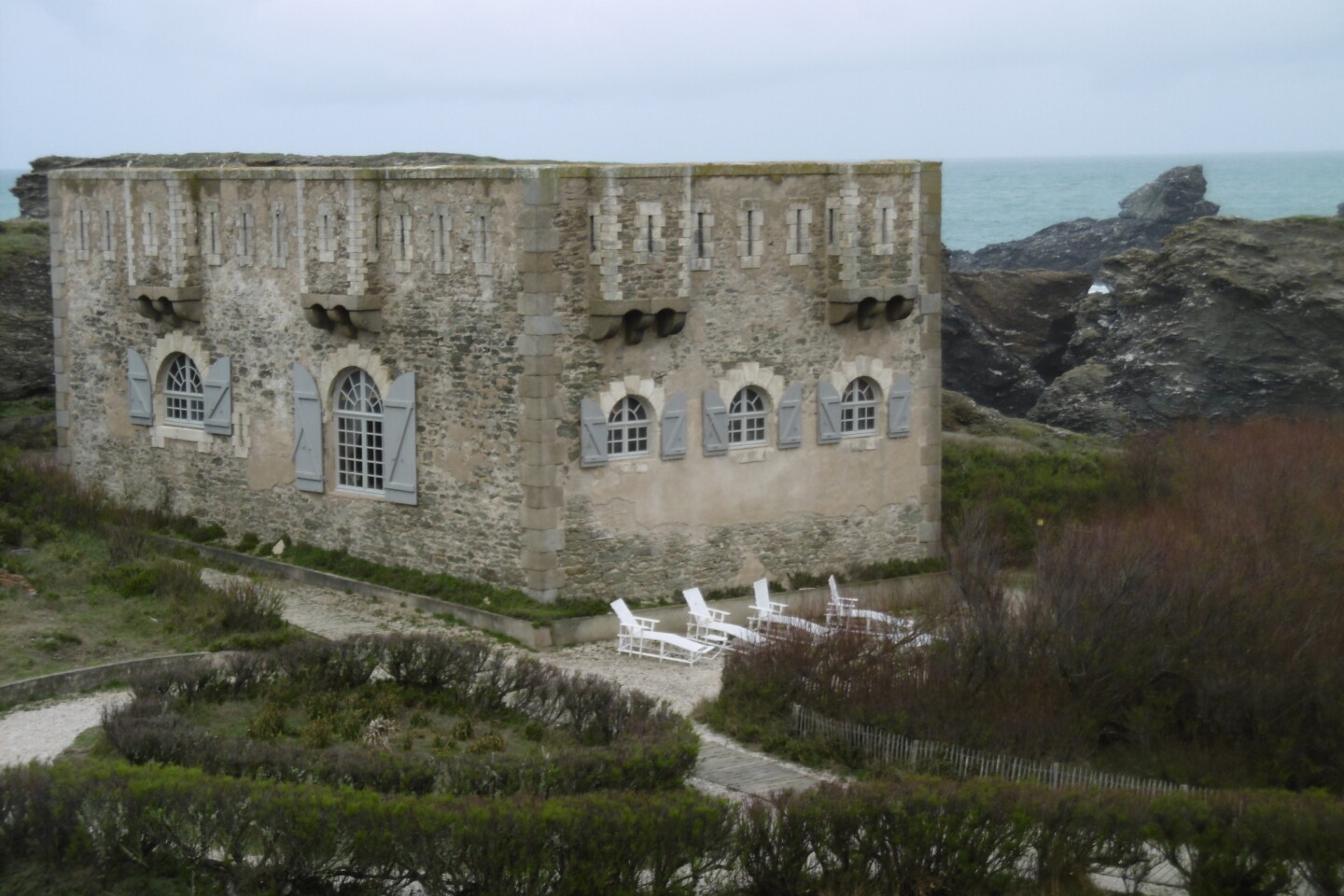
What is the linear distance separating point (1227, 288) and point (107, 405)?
22406 millimetres

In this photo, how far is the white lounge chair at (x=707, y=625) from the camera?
20.9 meters

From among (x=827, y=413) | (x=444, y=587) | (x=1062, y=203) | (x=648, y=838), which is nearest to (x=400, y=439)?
(x=444, y=587)

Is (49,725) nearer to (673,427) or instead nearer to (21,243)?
(673,427)

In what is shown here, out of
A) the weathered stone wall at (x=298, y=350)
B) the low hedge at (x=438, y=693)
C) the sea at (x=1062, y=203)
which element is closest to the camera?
the low hedge at (x=438, y=693)

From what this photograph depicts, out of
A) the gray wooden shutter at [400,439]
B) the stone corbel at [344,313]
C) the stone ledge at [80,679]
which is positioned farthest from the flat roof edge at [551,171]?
A: the stone ledge at [80,679]

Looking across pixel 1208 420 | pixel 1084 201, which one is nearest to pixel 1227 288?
pixel 1208 420

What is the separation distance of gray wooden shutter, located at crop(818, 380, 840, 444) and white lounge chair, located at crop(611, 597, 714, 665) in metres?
3.63

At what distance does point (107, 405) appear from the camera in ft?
86.5

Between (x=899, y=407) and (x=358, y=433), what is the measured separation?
7103mm

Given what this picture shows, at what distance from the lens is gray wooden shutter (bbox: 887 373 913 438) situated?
23.8 meters

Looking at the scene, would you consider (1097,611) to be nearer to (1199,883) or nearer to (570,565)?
(1199,883)

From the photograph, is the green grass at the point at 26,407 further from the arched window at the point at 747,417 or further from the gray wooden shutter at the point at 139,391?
the arched window at the point at 747,417

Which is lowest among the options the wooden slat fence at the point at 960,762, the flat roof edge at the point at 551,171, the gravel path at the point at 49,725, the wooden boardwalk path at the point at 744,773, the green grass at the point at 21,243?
the wooden boardwalk path at the point at 744,773

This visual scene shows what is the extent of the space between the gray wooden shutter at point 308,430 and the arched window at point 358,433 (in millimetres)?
236
